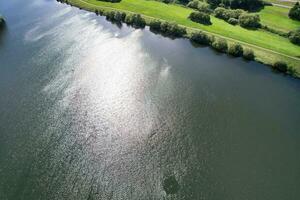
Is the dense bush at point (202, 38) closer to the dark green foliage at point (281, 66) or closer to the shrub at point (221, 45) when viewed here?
the shrub at point (221, 45)

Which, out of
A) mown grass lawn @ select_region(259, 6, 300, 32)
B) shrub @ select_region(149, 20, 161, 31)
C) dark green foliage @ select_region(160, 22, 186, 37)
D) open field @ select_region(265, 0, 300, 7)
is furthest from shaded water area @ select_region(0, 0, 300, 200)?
open field @ select_region(265, 0, 300, 7)

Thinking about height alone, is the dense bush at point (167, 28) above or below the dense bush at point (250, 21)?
below

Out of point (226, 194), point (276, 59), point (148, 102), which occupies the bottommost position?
point (226, 194)

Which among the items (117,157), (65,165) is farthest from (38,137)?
(117,157)

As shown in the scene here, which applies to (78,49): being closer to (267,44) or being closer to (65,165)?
(65,165)

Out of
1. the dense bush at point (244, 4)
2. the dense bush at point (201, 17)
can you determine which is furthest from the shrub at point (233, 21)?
the dense bush at point (244, 4)

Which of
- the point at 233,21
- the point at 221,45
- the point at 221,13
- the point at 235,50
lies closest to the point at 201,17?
the point at 221,13

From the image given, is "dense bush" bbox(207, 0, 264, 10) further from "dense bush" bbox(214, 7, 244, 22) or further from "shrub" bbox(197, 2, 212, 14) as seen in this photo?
"dense bush" bbox(214, 7, 244, 22)
